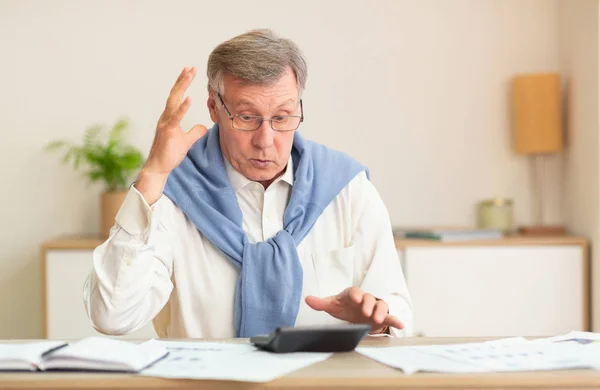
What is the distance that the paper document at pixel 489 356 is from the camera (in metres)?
1.53

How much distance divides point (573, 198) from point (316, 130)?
1.28m

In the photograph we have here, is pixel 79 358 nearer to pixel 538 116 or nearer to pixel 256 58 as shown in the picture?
pixel 256 58

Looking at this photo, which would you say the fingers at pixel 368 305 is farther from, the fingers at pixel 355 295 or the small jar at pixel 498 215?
the small jar at pixel 498 215

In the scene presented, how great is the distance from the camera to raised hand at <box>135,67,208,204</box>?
6.57 ft

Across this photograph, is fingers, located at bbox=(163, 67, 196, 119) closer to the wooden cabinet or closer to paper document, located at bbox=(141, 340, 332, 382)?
paper document, located at bbox=(141, 340, 332, 382)

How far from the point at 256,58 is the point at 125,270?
0.66 metres

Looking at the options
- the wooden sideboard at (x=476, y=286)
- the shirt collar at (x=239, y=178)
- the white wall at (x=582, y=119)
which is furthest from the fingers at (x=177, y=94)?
the white wall at (x=582, y=119)

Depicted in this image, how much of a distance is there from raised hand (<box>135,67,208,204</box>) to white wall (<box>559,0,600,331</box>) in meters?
2.38

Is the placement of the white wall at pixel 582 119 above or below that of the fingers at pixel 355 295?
above

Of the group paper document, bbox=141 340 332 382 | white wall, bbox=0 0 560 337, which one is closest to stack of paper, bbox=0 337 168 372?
paper document, bbox=141 340 332 382

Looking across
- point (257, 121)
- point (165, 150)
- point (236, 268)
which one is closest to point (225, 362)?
point (165, 150)

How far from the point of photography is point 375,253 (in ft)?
7.72

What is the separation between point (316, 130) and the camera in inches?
169

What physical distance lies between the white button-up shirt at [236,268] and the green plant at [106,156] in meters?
1.77
